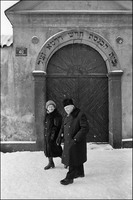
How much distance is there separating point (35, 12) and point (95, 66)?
2348mm

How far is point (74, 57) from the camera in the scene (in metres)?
6.10

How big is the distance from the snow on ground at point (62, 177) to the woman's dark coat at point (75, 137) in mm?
436

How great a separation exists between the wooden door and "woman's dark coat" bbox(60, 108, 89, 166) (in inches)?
101

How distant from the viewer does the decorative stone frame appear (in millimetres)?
5727

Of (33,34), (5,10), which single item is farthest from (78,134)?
(5,10)

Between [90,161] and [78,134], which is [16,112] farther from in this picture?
[78,134]

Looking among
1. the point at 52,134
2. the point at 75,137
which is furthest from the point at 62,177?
the point at 75,137

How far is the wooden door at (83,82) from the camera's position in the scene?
19.9 ft

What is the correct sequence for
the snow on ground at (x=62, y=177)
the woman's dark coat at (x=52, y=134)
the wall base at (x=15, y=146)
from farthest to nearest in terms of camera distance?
the wall base at (x=15, y=146) < the woman's dark coat at (x=52, y=134) < the snow on ground at (x=62, y=177)

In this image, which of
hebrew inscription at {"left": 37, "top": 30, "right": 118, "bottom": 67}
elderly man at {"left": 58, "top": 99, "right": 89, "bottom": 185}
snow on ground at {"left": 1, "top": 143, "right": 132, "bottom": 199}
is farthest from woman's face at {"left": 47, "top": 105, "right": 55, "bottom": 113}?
hebrew inscription at {"left": 37, "top": 30, "right": 118, "bottom": 67}

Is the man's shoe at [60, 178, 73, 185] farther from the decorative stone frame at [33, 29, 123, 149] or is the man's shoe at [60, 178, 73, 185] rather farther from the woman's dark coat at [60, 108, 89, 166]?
the decorative stone frame at [33, 29, 123, 149]

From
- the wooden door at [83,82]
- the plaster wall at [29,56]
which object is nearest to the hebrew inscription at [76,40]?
the plaster wall at [29,56]

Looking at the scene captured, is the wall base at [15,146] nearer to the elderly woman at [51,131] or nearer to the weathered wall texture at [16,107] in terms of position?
the weathered wall texture at [16,107]

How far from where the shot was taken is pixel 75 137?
338cm
